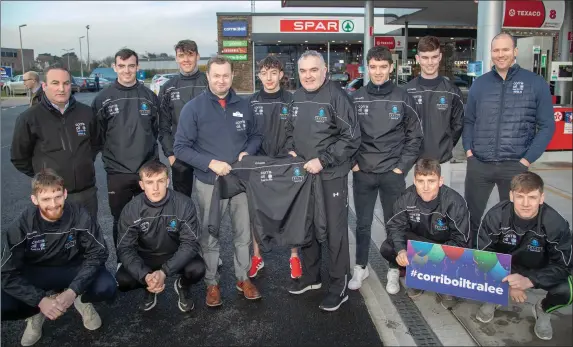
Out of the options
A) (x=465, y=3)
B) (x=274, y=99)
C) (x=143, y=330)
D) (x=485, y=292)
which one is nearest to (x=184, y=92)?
(x=274, y=99)

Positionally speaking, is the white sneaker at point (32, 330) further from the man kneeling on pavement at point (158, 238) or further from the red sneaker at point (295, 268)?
the red sneaker at point (295, 268)

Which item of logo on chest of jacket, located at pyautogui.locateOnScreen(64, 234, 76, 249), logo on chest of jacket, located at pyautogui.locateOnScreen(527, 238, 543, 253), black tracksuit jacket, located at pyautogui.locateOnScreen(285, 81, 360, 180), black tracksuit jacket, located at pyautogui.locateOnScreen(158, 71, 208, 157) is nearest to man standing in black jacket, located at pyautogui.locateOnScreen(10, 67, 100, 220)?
logo on chest of jacket, located at pyautogui.locateOnScreen(64, 234, 76, 249)

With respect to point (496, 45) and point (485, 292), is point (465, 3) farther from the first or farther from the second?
point (485, 292)

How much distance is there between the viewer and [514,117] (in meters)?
4.41

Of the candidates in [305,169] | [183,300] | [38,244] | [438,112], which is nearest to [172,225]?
[183,300]

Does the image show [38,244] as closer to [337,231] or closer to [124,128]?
[124,128]

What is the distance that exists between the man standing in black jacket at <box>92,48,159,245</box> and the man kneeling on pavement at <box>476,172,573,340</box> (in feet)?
10.5

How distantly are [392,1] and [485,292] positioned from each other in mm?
17879

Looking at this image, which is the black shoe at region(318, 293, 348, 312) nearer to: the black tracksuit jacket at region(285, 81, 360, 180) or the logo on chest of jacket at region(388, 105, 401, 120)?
the black tracksuit jacket at region(285, 81, 360, 180)

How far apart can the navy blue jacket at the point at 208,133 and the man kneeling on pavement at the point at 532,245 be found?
221 cm

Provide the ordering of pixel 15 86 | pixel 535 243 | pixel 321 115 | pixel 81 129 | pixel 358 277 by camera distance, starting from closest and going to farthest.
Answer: pixel 535 243
pixel 321 115
pixel 81 129
pixel 358 277
pixel 15 86

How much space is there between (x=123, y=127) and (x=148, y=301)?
1651 millimetres

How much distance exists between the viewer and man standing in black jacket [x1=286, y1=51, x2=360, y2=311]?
411 centimetres

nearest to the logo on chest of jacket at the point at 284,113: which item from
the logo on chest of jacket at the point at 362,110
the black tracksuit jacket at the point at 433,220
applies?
the logo on chest of jacket at the point at 362,110
